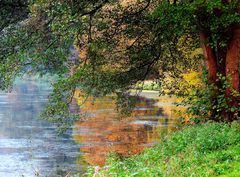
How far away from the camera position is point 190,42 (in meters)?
24.7

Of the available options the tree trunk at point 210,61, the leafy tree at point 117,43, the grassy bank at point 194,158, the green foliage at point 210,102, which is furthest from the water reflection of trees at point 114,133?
the grassy bank at point 194,158

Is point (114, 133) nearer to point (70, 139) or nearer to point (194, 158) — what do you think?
point (70, 139)

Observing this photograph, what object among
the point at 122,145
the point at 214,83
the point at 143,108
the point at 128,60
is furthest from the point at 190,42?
the point at 143,108

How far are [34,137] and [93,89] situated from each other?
1035 centimetres

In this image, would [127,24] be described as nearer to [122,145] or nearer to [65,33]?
[65,33]

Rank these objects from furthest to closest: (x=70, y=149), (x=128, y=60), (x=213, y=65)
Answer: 1. (x=70, y=149)
2. (x=128, y=60)
3. (x=213, y=65)

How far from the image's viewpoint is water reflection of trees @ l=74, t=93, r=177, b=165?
26.4 meters

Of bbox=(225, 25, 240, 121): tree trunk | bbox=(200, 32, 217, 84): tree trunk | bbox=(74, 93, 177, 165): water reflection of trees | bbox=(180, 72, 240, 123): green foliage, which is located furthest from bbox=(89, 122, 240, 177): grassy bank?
Result: bbox=(74, 93, 177, 165): water reflection of trees

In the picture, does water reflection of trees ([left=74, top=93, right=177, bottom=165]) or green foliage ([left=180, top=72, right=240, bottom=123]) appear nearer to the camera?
green foliage ([left=180, top=72, right=240, bottom=123])

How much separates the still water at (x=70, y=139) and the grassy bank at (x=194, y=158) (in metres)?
6.63

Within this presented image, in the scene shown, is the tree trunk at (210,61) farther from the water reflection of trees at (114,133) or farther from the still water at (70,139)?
the still water at (70,139)

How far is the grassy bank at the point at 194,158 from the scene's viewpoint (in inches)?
420

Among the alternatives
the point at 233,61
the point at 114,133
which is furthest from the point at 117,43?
the point at 114,133

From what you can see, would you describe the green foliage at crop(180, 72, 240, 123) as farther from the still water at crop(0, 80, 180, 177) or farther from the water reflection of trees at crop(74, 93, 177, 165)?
the still water at crop(0, 80, 180, 177)
